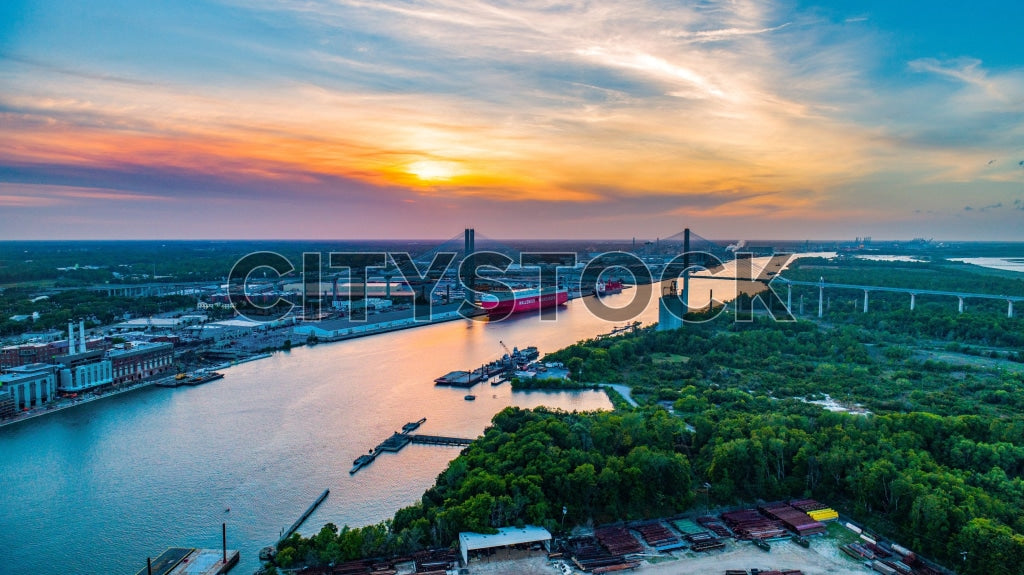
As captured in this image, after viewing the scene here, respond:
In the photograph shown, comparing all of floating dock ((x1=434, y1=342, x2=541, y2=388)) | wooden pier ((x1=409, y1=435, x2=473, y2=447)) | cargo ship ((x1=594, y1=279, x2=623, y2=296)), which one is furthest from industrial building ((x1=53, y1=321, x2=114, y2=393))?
cargo ship ((x1=594, y1=279, x2=623, y2=296))

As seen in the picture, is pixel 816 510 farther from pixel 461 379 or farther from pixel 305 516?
pixel 461 379

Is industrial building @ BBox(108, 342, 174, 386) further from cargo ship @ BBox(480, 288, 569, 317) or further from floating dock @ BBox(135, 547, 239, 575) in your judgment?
cargo ship @ BBox(480, 288, 569, 317)

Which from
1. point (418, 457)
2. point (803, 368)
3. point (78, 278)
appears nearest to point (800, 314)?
point (803, 368)

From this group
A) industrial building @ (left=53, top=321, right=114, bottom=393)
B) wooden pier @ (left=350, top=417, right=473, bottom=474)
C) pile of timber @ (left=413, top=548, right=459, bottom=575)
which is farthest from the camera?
industrial building @ (left=53, top=321, right=114, bottom=393)

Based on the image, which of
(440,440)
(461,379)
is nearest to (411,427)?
(440,440)

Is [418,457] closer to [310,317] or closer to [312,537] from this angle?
[312,537]

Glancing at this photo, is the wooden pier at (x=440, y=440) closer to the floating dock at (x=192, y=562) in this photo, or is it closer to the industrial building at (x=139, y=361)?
the floating dock at (x=192, y=562)
